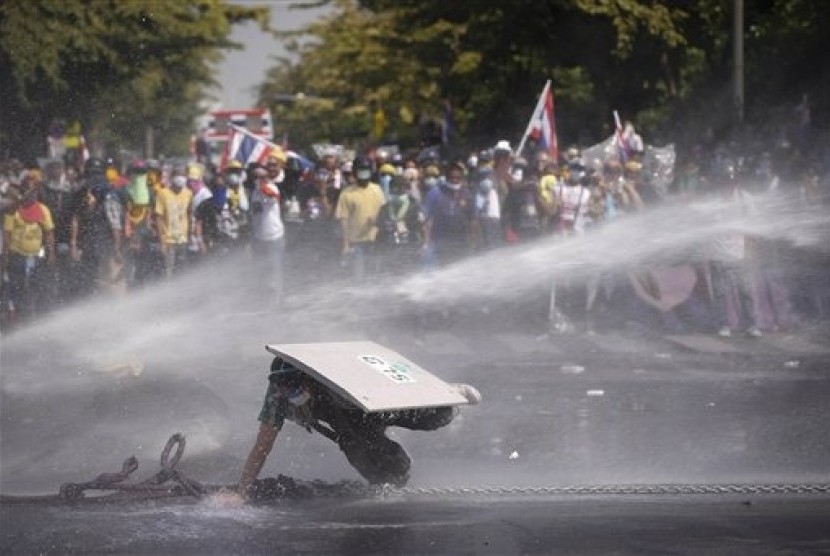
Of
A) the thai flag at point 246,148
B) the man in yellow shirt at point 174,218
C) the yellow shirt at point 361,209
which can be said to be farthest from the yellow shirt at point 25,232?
the thai flag at point 246,148

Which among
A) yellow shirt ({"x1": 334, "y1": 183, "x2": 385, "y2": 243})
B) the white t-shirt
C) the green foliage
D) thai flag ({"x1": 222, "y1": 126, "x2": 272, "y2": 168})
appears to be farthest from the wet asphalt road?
the green foliage

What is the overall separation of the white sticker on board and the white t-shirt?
984 centimetres

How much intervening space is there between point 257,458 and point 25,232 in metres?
10.2

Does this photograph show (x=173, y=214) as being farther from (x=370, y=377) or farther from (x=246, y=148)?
(x=370, y=377)

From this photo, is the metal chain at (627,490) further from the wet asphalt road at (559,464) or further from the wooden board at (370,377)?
the wooden board at (370,377)

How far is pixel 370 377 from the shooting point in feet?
27.8

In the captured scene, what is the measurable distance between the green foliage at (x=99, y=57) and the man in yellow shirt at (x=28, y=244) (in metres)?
9.37

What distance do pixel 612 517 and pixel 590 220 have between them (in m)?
10.0

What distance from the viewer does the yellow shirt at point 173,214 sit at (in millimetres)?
19234

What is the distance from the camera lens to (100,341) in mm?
14078

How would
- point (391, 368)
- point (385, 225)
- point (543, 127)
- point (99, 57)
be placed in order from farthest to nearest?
1. point (99, 57)
2. point (543, 127)
3. point (385, 225)
4. point (391, 368)

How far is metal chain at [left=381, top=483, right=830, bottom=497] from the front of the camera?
873cm

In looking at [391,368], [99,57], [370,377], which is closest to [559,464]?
[391,368]

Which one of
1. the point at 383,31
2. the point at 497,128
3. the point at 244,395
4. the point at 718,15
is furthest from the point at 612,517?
the point at 383,31
